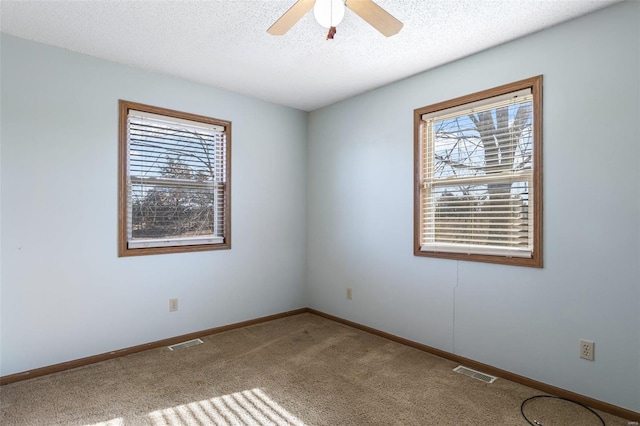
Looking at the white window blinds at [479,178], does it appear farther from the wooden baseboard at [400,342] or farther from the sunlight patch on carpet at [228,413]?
the sunlight patch on carpet at [228,413]

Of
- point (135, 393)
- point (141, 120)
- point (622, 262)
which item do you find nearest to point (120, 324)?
point (135, 393)

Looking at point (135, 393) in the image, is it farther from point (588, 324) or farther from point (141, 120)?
point (588, 324)

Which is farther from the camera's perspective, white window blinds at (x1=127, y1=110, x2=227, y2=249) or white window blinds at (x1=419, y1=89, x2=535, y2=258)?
white window blinds at (x1=127, y1=110, x2=227, y2=249)

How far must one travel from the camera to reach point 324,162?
4176 millimetres

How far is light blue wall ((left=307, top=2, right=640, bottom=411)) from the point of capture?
2.13 meters

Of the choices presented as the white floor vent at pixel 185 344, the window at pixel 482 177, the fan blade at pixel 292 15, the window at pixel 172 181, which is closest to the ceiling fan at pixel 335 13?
the fan blade at pixel 292 15

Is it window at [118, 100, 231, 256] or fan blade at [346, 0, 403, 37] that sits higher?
fan blade at [346, 0, 403, 37]

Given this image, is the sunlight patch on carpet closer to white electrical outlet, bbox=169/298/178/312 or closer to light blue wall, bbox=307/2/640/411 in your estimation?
white electrical outlet, bbox=169/298/178/312

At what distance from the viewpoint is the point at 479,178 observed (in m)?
2.83

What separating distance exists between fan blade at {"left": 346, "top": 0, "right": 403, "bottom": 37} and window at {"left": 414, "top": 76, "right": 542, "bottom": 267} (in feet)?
4.11

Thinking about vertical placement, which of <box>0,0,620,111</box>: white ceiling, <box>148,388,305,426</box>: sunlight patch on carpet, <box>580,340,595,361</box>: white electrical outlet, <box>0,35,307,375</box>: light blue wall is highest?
<box>0,0,620,111</box>: white ceiling

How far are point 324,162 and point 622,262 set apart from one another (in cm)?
283

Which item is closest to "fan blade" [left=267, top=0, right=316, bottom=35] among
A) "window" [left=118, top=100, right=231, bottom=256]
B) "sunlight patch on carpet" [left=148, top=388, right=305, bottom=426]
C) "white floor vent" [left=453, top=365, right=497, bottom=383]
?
"window" [left=118, top=100, right=231, bottom=256]

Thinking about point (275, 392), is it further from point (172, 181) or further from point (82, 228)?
point (172, 181)
